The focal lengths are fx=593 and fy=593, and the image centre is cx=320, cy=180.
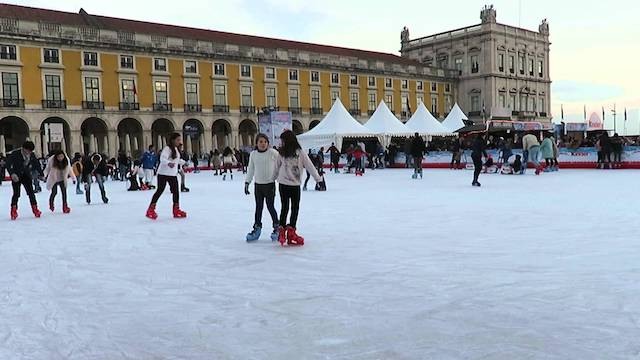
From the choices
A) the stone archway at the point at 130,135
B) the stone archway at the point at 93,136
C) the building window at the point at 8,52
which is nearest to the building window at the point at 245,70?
the stone archway at the point at 130,135

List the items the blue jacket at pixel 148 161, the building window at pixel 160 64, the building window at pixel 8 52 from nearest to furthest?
the blue jacket at pixel 148 161
the building window at pixel 8 52
the building window at pixel 160 64

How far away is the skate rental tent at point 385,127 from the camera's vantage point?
3000 cm

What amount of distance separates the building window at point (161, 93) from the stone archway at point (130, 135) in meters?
2.44

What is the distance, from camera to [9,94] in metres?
37.8

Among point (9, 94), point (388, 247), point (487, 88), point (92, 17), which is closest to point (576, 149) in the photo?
point (388, 247)

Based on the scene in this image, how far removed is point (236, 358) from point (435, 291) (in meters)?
1.79

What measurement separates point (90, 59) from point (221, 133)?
40.9 feet

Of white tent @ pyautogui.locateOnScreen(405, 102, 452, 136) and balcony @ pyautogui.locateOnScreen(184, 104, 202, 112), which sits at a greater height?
balcony @ pyautogui.locateOnScreen(184, 104, 202, 112)

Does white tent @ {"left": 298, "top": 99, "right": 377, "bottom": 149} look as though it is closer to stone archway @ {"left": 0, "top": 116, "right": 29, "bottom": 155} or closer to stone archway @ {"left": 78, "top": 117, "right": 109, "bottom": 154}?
stone archway @ {"left": 78, "top": 117, "right": 109, "bottom": 154}

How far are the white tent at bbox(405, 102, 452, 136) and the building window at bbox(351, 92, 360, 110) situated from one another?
946 inches

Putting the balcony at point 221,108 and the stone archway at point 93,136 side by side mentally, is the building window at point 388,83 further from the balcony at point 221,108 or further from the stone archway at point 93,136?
the stone archway at point 93,136

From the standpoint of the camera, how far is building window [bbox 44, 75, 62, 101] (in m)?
39.6

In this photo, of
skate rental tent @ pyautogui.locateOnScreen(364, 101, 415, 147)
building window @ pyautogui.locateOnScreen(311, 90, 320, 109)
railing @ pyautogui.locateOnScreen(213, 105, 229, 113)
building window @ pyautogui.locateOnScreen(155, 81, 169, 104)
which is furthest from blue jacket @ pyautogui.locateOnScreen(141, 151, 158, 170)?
building window @ pyautogui.locateOnScreen(311, 90, 320, 109)

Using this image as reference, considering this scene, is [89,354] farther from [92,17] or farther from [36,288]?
[92,17]
